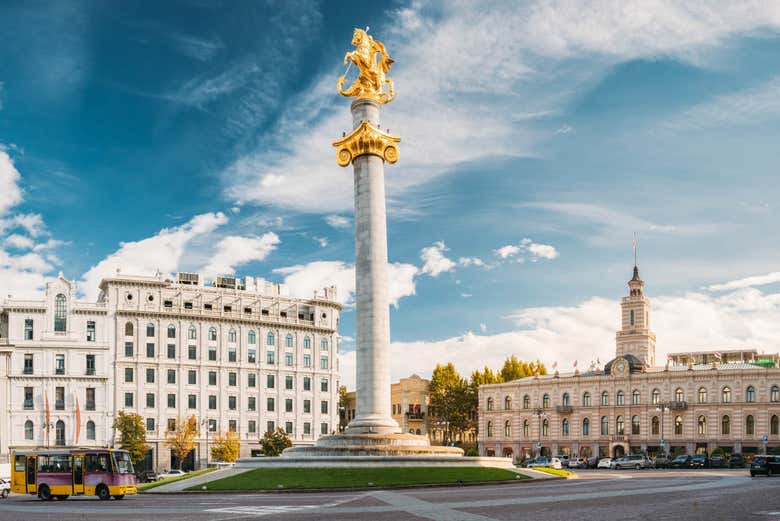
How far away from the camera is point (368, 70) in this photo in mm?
60812

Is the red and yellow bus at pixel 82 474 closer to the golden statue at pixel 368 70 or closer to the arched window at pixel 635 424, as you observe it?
the golden statue at pixel 368 70

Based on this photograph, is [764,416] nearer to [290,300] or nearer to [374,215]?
[290,300]

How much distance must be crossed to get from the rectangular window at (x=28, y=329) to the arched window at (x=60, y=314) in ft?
8.78

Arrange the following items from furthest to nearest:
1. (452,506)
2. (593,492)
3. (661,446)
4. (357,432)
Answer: (661,446)
(357,432)
(593,492)
(452,506)

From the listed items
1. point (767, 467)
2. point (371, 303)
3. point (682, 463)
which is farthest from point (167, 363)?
point (767, 467)

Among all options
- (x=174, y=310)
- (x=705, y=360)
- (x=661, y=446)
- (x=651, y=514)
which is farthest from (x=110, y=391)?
(x=705, y=360)

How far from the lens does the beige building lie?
108 metres

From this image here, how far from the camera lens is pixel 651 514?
25.8 meters

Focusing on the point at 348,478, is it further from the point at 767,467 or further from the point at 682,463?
the point at 682,463

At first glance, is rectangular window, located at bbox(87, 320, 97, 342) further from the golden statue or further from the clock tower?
the clock tower

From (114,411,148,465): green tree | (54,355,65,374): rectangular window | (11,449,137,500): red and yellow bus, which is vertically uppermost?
(54,355,65,374): rectangular window

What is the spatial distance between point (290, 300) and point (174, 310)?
16.7 m

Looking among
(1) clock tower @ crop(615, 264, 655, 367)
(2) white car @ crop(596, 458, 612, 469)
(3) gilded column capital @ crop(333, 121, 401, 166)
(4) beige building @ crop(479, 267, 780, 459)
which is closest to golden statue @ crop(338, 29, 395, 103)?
(3) gilded column capital @ crop(333, 121, 401, 166)

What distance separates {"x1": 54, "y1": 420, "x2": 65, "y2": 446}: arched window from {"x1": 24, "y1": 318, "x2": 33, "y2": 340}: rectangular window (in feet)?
33.0
